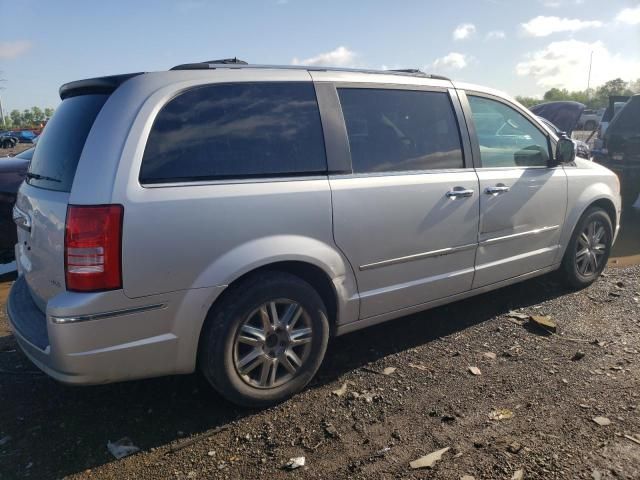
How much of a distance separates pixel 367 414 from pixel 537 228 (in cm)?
238

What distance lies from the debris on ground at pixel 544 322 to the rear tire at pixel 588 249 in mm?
→ 787

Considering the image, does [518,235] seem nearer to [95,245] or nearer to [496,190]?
[496,190]

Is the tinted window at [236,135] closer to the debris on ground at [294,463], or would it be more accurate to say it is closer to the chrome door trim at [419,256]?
the chrome door trim at [419,256]

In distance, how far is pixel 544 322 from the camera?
432cm

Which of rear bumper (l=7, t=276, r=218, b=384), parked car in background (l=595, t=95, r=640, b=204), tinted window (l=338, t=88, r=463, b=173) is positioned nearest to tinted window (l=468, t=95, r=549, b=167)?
tinted window (l=338, t=88, r=463, b=173)

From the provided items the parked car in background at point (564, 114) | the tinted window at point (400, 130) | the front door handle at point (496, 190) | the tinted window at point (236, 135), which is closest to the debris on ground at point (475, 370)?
A: the front door handle at point (496, 190)

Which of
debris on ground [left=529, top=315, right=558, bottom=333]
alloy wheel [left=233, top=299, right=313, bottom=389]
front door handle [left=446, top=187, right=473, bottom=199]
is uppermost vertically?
front door handle [left=446, top=187, right=473, bottom=199]

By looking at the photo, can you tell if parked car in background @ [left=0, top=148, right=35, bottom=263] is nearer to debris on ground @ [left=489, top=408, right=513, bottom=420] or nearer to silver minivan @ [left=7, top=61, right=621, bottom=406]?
silver minivan @ [left=7, top=61, right=621, bottom=406]

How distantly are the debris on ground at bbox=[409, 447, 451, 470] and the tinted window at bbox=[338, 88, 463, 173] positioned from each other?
171 centimetres

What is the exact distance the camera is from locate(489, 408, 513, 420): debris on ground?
305 cm

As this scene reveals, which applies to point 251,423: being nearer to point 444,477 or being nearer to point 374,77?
point 444,477

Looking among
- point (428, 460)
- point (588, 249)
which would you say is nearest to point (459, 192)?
point (428, 460)

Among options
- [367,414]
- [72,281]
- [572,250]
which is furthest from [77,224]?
[572,250]

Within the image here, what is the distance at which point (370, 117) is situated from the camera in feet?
11.8
